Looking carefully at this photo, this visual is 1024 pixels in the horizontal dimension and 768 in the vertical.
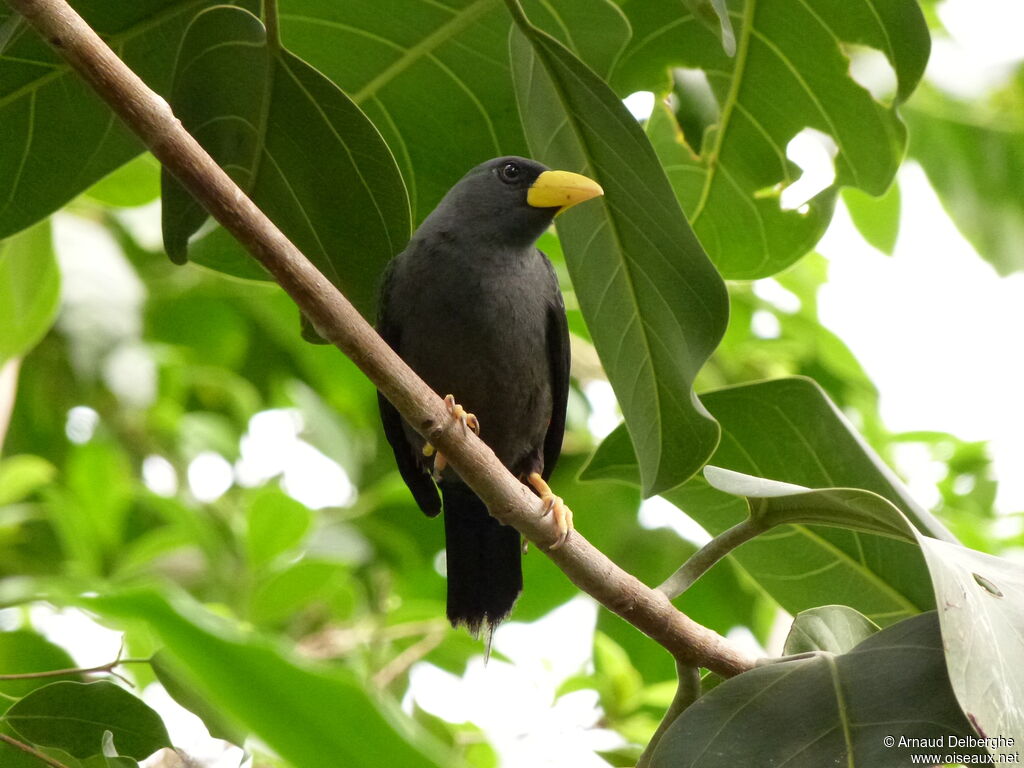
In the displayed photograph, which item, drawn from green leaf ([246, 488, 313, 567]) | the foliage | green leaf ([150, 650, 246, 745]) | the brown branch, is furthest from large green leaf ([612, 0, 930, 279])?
green leaf ([246, 488, 313, 567])

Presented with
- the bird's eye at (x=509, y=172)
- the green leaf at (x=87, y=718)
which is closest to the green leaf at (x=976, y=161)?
the bird's eye at (x=509, y=172)

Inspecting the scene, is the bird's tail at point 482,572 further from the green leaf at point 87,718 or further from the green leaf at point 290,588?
the green leaf at point 87,718

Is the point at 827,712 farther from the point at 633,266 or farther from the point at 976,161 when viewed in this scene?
the point at 976,161

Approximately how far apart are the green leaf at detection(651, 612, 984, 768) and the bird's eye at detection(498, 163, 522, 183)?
1.57 meters

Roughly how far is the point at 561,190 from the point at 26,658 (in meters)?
1.45

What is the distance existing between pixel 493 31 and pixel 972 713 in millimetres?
1588

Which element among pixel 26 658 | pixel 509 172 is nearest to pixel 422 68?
pixel 509 172

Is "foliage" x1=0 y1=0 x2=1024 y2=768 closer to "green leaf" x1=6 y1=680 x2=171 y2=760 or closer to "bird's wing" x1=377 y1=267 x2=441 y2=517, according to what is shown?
"green leaf" x1=6 y1=680 x2=171 y2=760

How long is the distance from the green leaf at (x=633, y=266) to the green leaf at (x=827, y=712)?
1.51 ft

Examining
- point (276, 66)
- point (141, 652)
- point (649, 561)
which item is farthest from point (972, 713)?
point (649, 561)

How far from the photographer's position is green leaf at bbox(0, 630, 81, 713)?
2.33 m

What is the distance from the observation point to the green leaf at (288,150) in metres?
2.04

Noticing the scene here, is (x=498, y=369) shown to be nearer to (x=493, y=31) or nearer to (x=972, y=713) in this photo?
(x=493, y=31)

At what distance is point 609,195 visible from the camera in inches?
86.4
